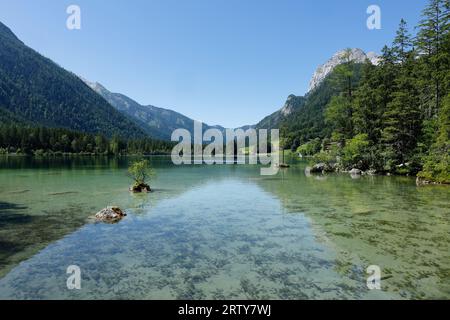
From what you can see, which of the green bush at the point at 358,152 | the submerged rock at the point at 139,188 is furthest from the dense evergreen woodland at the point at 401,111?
the submerged rock at the point at 139,188

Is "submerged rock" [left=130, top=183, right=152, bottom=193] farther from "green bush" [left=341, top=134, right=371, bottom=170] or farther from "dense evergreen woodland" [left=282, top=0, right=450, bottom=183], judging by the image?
"green bush" [left=341, top=134, right=371, bottom=170]

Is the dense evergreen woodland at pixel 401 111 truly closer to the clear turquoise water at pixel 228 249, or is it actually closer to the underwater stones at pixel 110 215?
the clear turquoise water at pixel 228 249

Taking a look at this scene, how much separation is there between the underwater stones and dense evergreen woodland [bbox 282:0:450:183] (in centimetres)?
3918

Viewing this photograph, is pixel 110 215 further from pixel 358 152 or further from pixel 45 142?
pixel 45 142

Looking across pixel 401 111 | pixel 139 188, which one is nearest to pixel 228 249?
pixel 139 188

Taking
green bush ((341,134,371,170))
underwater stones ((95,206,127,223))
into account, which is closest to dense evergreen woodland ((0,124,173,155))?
green bush ((341,134,371,170))

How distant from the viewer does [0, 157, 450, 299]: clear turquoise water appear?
33.6 feet

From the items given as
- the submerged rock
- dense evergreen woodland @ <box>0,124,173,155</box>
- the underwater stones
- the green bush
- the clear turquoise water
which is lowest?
the clear turquoise water

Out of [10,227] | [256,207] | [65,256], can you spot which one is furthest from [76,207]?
[256,207]

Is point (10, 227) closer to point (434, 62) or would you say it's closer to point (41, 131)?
point (434, 62)

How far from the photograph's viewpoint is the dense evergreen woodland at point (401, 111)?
4484 centimetres

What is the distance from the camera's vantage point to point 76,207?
25219mm

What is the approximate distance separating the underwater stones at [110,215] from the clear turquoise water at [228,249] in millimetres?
784
